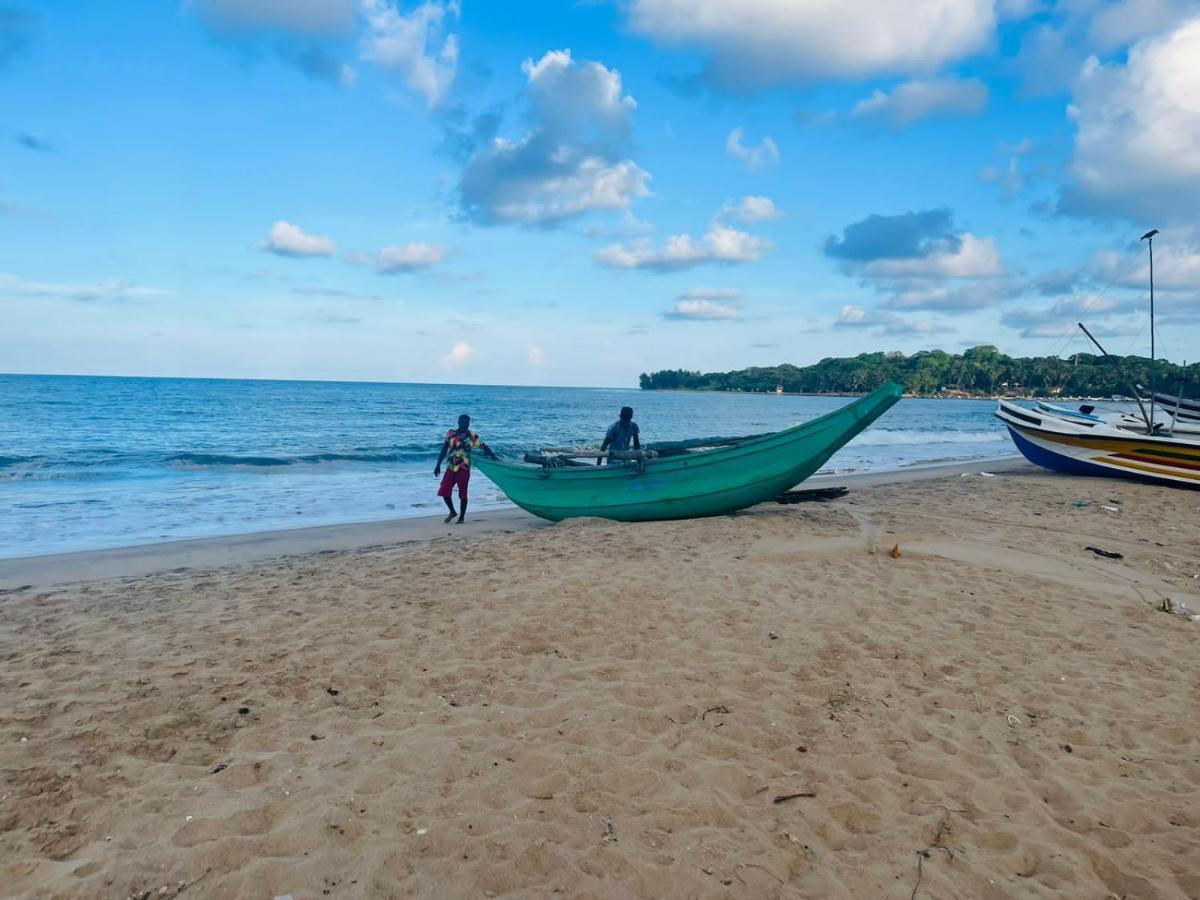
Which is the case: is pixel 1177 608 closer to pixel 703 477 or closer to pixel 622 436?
pixel 703 477

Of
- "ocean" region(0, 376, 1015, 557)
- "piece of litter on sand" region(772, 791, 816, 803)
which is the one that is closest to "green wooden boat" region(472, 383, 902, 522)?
"ocean" region(0, 376, 1015, 557)

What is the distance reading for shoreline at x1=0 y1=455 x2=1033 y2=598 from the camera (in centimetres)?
841

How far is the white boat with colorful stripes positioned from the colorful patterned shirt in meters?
14.2

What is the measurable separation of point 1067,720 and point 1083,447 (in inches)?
590

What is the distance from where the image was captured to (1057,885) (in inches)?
116

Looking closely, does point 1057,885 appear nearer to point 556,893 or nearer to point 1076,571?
point 556,893

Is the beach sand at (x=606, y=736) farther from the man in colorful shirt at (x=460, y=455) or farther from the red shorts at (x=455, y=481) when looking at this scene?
the red shorts at (x=455, y=481)

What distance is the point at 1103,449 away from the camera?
16.0 m

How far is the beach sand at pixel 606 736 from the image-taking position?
2.98 m

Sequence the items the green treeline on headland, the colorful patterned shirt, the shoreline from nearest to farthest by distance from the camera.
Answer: the shoreline, the colorful patterned shirt, the green treeline on headland

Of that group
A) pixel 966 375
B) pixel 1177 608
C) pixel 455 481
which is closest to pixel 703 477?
pixel 455 481

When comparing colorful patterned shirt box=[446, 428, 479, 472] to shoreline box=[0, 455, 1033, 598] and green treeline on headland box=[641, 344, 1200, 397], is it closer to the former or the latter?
shoreline box=[0, 455, 1033, 598]

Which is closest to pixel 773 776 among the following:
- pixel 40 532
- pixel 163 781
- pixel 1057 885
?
pixel 1057 885

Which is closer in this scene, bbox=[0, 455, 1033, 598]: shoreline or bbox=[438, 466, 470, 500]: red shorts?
bbox=[0, 455, 1033, 598]: shoreline
